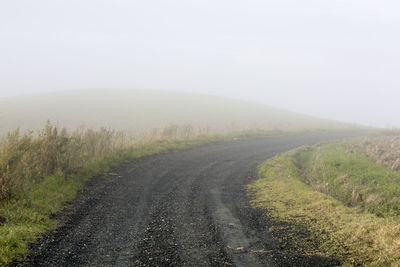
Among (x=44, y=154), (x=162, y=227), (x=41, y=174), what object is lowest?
(x=162, y=227)

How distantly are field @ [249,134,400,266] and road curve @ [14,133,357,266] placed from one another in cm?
60

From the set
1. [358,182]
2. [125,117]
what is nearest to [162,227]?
[358,182]

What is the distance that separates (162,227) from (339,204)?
535cm

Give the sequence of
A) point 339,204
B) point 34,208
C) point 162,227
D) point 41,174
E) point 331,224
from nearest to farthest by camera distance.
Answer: point 162,227 < point 331,224 < point 34,208 < point 339,204 < point 41,174

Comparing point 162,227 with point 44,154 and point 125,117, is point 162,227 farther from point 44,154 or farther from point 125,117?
point 125,117

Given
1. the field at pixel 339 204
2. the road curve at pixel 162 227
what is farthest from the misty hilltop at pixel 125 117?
the road curve at pixel 162 227

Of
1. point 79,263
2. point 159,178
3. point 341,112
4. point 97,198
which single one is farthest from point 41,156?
point 341,112

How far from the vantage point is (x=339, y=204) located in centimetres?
831

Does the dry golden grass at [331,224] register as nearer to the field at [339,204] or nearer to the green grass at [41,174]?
the field at [339,204]

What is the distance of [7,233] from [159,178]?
628 cm

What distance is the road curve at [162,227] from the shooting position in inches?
206

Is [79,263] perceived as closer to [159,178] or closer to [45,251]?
[45,251]

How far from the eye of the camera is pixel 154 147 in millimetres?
17984

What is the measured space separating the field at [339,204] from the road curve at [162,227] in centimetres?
60
